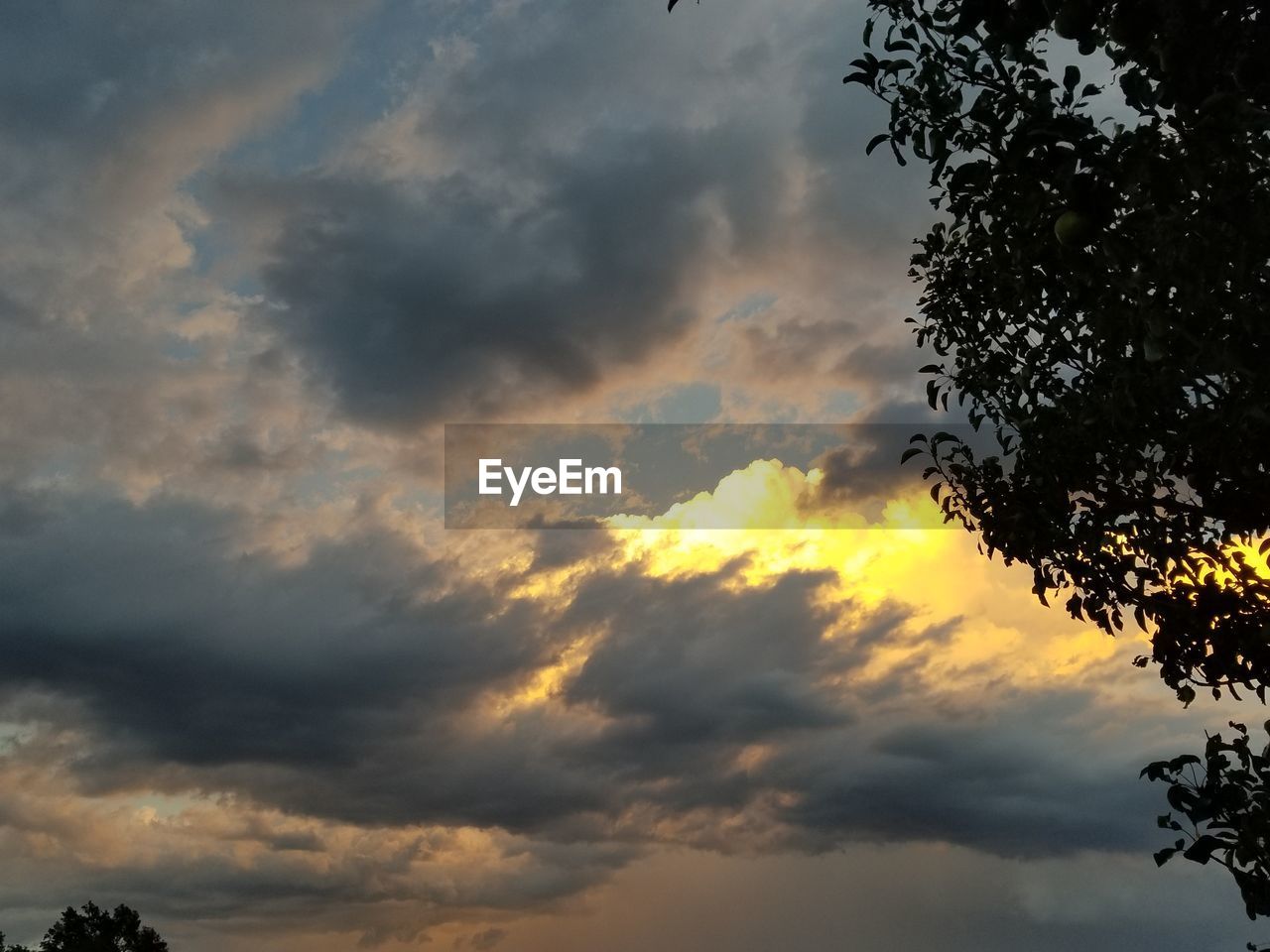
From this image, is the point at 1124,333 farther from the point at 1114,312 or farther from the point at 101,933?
the point at 101,933

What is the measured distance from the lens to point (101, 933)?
72.5 metres

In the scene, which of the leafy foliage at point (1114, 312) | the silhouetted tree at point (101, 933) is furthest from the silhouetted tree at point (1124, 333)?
the silhouetted tree at point (101, 933)

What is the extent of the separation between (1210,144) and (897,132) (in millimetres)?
2993

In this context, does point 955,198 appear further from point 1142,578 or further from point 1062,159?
point 1062,159

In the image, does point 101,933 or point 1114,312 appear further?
point 101,933

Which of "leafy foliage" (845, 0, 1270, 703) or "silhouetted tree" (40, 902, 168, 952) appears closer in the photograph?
"leafy foliage" (845, 0, 1270, 703)

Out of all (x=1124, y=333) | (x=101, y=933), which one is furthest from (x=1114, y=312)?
(x=101, y=933)

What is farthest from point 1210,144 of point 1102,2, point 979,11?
point 979,11

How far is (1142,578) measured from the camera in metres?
11.2

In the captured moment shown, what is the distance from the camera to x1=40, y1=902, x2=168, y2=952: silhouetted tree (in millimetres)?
72000

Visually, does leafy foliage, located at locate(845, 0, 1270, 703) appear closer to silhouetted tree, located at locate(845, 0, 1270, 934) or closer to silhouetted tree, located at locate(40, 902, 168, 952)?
silhouetted tree, located at locate(845, 0, 1270, 934)

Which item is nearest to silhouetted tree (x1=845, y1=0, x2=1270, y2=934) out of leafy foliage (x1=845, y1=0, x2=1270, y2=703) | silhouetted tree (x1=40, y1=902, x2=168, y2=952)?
leafy foliage (x1=845, y1=0, x2=1270, y2=703)

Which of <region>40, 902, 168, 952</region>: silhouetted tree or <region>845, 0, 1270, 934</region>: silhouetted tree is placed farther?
<region>40, 902, 168, 952</region>: silhouetted tree

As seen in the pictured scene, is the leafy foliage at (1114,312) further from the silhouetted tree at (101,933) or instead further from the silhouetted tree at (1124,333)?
the silhouetted tree at (101,933)
